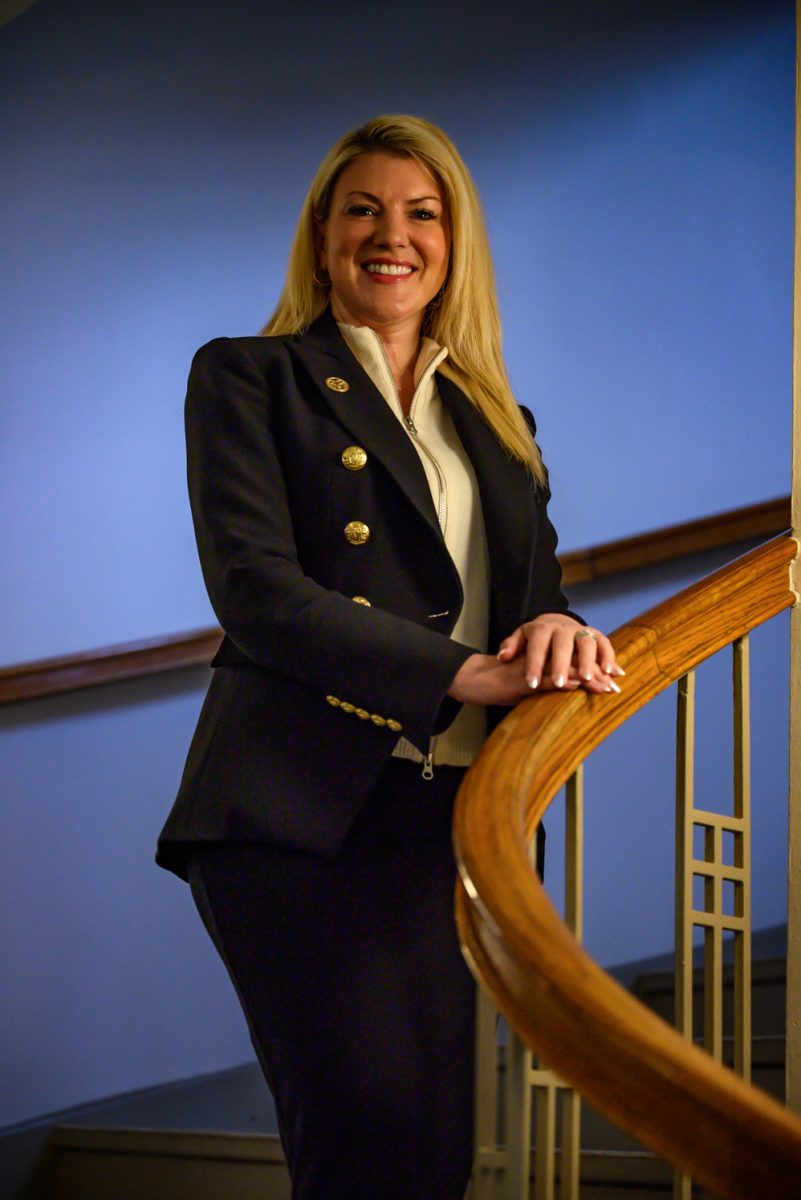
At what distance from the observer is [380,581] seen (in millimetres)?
1434

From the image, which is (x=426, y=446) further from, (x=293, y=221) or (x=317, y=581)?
(x=293, y=221)

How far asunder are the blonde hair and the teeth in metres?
0.08

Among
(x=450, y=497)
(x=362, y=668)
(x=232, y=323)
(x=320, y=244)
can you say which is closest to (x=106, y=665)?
(x=232, y=323)

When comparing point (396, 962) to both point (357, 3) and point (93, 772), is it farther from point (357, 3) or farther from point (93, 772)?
point (357, 3)

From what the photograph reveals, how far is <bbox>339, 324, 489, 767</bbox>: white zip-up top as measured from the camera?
1435mm

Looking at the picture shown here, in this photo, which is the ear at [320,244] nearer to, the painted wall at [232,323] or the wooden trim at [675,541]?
the painted wall at [232,323]

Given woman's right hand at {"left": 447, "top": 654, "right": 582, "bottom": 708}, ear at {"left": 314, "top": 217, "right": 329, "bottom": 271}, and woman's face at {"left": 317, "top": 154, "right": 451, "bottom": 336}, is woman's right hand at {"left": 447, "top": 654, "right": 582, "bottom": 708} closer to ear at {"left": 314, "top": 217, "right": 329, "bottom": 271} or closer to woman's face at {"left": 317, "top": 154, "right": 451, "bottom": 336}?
woman's face at {"left": 317, "top": 154, "right": 451, "bottom": 336}

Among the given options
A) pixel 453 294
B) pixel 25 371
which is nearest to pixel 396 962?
pixel 453 294

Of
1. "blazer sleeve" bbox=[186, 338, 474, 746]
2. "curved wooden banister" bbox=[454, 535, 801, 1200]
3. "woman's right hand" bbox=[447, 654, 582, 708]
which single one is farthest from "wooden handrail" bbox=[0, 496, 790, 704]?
"curved wooden banister" bbox=[454, 535, 801, 1200]

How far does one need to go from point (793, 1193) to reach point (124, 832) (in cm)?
235

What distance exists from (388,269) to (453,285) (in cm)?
9

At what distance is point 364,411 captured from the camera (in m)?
1.50

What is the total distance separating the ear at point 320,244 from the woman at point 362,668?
0.15ft

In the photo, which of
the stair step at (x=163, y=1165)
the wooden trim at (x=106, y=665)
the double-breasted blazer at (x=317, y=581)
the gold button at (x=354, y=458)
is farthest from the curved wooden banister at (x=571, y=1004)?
the wooden trim at (x=106, y=665)
